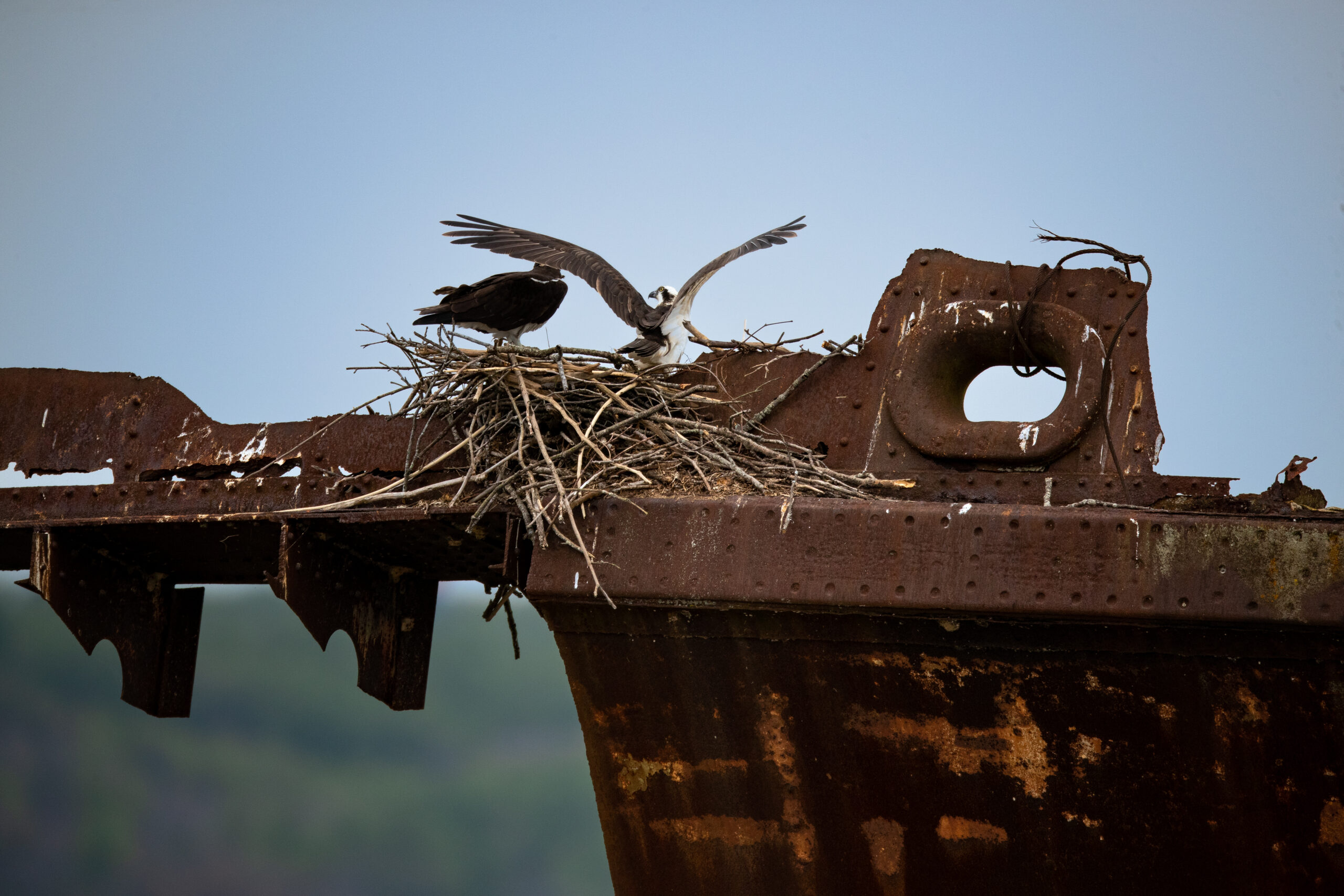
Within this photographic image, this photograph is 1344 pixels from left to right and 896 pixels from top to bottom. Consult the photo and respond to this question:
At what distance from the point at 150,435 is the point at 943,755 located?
4.11 meters

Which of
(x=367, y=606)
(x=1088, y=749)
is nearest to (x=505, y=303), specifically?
(x=367, y=606)

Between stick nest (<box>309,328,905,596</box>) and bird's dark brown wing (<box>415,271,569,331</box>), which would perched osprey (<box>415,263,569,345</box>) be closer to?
bird's dark brown wing (<box>415,271,569,331</box>)

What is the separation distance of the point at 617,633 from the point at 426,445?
134 centimetres

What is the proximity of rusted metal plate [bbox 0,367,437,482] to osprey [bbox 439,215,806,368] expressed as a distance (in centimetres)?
158

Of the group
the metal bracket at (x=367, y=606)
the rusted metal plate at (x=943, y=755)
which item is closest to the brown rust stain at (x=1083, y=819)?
the rusted metal plate at (x=943, y=755)

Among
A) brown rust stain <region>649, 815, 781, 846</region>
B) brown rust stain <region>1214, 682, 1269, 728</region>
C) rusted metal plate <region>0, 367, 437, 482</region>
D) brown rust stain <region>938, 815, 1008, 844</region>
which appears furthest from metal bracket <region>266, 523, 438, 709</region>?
brown rust stain <region>1214, 682, 1269, 728</region>

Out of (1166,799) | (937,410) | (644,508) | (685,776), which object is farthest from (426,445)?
(1166,799)

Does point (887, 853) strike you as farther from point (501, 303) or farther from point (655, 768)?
point (501, 303)

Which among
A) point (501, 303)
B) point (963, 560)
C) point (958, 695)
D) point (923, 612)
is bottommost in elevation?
point (958, 695)

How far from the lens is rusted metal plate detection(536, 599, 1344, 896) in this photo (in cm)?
368

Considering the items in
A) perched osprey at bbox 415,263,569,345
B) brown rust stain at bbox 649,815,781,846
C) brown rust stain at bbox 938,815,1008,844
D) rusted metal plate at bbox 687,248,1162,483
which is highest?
perched osprey at bbox 415,263,569,345

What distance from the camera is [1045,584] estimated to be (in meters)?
3.69

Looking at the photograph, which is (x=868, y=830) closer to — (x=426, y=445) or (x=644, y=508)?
(x=644, y=508)

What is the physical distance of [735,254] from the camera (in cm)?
658
